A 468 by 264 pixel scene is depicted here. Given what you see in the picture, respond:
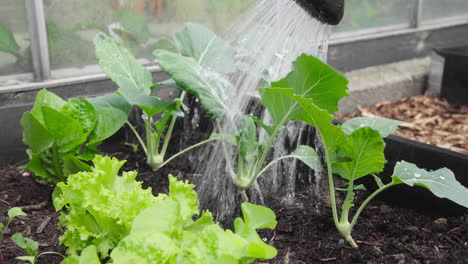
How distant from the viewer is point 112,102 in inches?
80.4

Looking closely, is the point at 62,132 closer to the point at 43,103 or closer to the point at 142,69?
the point at 43,103

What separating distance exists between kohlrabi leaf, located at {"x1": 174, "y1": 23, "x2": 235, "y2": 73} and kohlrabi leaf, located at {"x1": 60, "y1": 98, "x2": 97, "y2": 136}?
435 millimetres

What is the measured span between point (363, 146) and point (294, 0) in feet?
1.84

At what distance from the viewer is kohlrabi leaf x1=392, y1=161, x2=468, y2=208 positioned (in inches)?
57.3

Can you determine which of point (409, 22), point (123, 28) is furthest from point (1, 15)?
point (409, 22)

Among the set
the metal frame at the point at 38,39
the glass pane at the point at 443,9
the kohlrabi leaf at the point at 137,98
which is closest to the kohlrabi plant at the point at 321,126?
the kohlrabi leaf at the point at 137,98

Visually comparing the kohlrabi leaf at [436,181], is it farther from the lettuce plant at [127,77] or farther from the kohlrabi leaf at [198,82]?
the lettuce plant at [127,77]

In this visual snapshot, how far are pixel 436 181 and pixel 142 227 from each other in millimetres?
841

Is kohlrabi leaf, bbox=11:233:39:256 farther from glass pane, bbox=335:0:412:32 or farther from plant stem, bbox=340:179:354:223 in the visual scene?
glass pane, bbox=335:0:412:32

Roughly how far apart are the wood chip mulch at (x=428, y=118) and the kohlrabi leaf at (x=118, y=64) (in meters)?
1.39

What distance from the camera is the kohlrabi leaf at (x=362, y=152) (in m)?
1.52

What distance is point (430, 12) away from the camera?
13.0ft

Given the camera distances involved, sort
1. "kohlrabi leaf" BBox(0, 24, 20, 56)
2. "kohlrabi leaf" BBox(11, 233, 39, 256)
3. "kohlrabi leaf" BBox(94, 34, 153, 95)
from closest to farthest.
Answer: "kohlrabi leaf" BBox(11, 233, 39, 256)
"kohlrabi leaf" BBox(94, 34, 153, 95)
"kohlrabi leaf" BBox(0, 24, 20, 56)

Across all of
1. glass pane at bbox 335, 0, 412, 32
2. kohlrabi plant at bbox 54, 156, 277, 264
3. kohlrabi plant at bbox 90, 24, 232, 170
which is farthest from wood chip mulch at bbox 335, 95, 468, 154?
kohlrabi plant at bbox 54, 156, 277, 264
